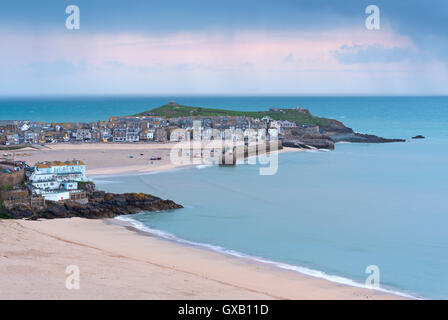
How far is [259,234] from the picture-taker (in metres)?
20.2

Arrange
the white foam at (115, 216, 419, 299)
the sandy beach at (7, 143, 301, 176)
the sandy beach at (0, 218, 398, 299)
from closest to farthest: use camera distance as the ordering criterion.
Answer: the sandy beach at (0, 218, 398, 299)
the white foam at (115, 216, 419, 299)
the sandy beach at (7, 143, 301, 176)

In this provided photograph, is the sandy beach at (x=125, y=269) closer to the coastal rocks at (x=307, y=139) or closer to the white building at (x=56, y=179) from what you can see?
the white building at (x=56, y=179)

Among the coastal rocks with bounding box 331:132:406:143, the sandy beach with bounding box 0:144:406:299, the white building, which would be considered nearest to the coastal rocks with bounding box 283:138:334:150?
the coastal rocks with bounding box 331:132:406:143

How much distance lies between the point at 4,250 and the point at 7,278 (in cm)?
297

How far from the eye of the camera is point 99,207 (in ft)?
72.6

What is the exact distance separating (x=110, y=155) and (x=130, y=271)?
27990 millimetres

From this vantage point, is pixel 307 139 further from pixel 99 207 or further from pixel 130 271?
pixel 130 271

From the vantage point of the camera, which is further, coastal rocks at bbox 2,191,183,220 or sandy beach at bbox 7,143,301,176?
sandy beach at bbox 7,143,301,176

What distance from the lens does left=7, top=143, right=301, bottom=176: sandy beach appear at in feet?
115

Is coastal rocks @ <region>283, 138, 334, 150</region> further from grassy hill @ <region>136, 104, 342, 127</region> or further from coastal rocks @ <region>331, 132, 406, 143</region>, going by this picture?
grassy hill @ <region>136, 104, 342, 127</region>

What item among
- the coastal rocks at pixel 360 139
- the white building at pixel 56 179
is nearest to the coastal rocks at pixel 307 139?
the coastal rocks at pixel 360 139

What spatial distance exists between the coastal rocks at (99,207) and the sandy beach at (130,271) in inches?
54.5

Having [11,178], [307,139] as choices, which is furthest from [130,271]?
[307,139]

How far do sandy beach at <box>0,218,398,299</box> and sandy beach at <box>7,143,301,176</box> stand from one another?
14555 mm
